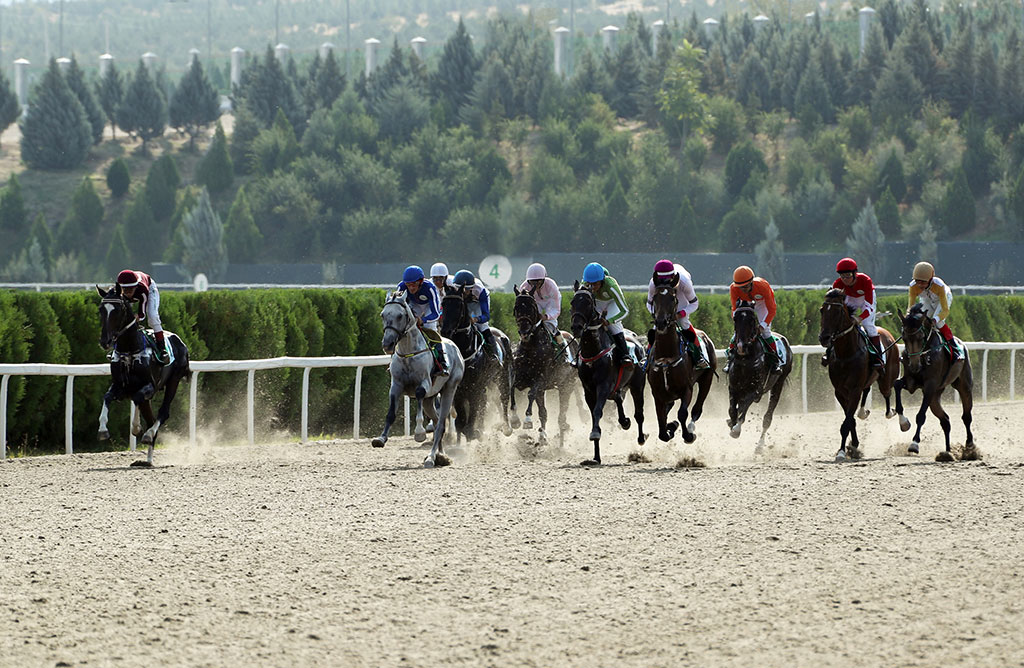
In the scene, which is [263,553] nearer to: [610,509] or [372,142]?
[610,509]

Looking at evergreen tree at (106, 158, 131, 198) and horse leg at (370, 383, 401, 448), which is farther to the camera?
evergreen tree at (106, 158, 131, 198)

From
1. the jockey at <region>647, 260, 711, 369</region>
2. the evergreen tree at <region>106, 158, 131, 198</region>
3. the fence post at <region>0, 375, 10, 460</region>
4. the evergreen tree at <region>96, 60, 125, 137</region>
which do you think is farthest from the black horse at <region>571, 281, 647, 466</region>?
the evergreen tree at <region>96, 60, 125, 137</region>

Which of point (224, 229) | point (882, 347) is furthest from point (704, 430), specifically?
point (224, 229)

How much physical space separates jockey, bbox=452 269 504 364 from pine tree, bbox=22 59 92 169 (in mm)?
87212

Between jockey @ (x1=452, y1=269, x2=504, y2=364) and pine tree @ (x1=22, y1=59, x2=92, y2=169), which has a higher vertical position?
pine tree @ (x1=22, y1=59, x2=92, y2=169)

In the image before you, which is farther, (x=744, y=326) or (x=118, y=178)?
(x=118, y=178)

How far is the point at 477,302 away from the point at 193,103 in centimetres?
9718

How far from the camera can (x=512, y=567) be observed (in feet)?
21.7

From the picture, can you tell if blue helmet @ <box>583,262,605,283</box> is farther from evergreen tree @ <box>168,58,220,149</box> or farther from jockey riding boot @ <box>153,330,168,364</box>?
evergreen tree @ <box>168,58,220,149</box>

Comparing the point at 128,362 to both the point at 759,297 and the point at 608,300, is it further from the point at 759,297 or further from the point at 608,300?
the point at 759,297

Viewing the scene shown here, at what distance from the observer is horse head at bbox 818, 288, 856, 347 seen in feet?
39.0

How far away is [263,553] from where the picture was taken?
6980 mm

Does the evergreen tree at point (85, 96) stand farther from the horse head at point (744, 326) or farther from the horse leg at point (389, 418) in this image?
the horse leg at point (389, 418)

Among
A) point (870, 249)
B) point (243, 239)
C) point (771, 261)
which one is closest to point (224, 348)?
point (771, 261)
